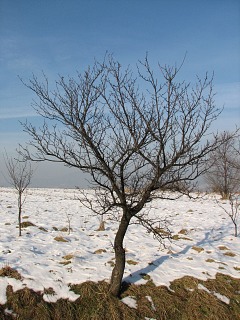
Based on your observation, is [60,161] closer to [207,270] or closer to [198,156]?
[198,156]

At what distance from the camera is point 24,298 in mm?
5312

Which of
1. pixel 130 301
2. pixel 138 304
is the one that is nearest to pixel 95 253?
pixel 130 301

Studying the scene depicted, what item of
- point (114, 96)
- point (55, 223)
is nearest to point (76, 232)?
point (55, 223)

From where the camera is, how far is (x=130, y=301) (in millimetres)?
5695

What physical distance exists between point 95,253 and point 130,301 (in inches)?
94.6

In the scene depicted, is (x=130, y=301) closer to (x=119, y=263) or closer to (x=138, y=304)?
(x=138, y=304)

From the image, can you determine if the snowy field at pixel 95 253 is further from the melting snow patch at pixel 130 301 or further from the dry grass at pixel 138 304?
the melting snow patch at pixel 130 301

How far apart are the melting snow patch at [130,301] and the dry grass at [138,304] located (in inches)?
2.9

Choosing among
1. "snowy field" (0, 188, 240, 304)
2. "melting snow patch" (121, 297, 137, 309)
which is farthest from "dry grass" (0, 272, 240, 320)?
"snowy field" (0, 188, 240, 304)

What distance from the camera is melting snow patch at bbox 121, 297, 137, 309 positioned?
560cm

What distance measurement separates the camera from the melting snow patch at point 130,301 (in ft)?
18.4

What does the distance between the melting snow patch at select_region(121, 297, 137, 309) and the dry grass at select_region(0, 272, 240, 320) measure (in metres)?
0.07

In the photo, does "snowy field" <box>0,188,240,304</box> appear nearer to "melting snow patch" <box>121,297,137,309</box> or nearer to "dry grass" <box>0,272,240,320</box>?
"dry grass" <box>0,272,240,320</box>

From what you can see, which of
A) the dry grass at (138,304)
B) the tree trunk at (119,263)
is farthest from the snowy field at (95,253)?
the tree trunk at (119,263)
